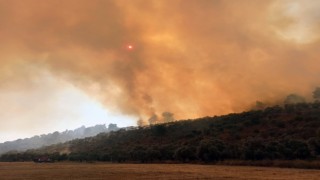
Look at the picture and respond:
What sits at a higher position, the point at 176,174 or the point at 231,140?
the point at 231,140

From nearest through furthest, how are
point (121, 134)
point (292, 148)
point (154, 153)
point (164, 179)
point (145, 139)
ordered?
1. point (164, 179)
2. point (292, 148)
3. point (154, 153)
4. point (145, 139)
5. point (121, 134)

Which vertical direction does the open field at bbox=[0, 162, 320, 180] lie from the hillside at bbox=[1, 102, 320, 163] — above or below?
below

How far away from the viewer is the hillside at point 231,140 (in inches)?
2955

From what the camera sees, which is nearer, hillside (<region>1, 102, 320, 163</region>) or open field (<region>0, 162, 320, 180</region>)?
open field (<region>0, 162, 320, 180</region>)

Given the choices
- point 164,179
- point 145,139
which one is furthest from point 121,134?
point 164,179

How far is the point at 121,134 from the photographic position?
530 feet

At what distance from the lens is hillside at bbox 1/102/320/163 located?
75.1 metres

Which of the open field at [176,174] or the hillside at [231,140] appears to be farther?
the hillside at [231,140]

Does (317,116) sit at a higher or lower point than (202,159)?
higher

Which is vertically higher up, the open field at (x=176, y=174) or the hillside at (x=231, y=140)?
the hillside at (x=231, y=140)

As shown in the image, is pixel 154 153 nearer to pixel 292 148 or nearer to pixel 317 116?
pixel 292 148

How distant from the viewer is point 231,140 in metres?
103

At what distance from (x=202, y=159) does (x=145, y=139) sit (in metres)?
57.3

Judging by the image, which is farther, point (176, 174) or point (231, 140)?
point (231, 140)
